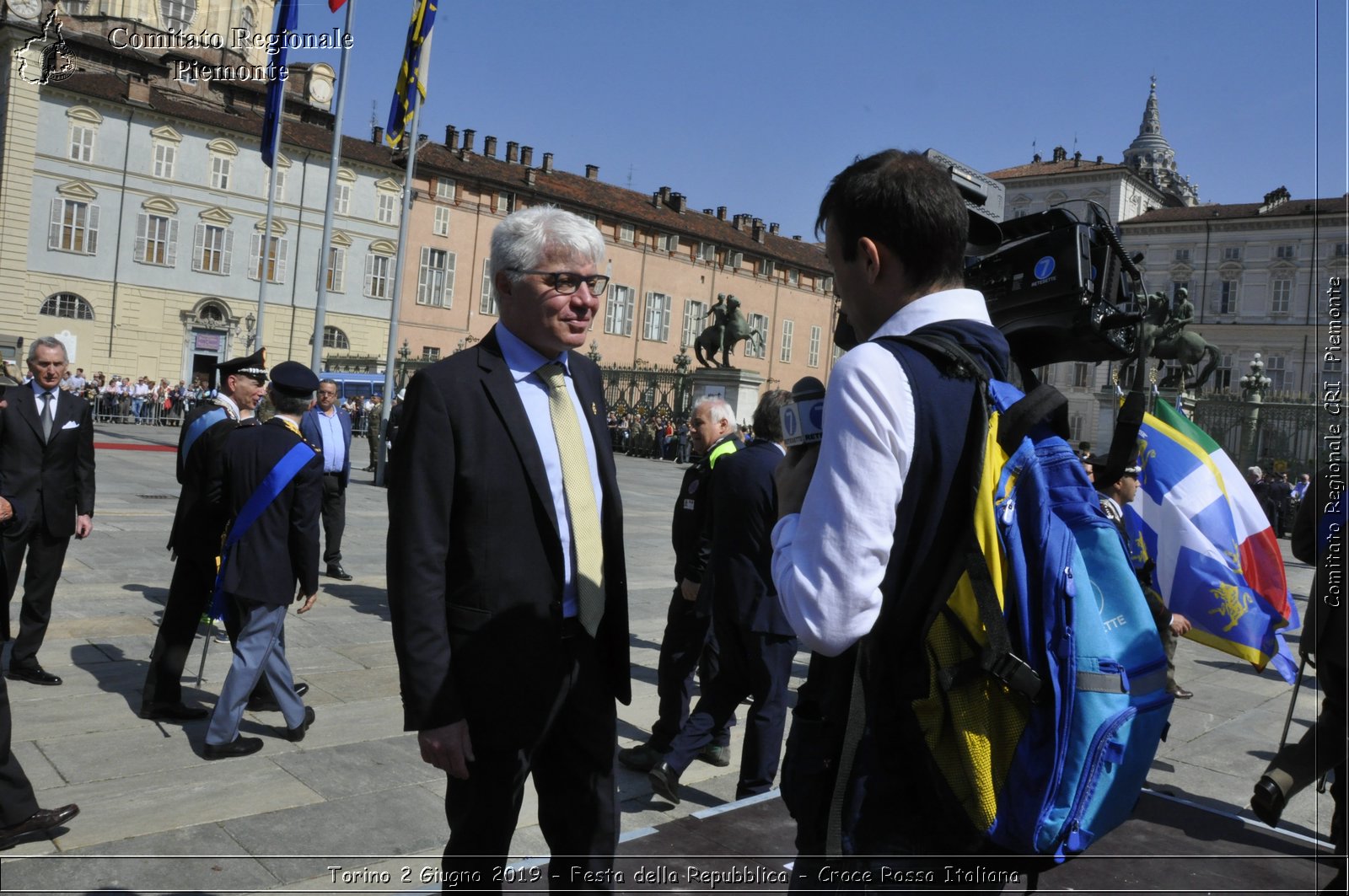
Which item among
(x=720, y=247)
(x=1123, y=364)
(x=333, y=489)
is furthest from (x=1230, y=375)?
(x=1123, y=364)

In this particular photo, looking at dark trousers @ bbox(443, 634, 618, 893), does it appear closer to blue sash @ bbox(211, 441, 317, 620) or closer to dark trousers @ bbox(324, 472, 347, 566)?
blue sash @ bbox(211, 441, 317, 620)

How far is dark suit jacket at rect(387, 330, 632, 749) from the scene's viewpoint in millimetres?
2357

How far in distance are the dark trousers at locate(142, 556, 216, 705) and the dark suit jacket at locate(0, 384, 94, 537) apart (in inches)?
41.7

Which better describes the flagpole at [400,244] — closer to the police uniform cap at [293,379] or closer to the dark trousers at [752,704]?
the police uniform cap at [293,379]

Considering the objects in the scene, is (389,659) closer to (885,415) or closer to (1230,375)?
(885,415)

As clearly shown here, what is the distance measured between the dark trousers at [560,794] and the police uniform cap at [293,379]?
3.37 m

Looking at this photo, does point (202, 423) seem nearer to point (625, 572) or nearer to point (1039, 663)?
point (625, 572)

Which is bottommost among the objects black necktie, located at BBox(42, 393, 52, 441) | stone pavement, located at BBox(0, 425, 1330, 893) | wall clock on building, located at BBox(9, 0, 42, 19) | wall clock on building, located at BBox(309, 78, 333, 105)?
stone pavement, located at BBox(0, 425, 1330, 893)

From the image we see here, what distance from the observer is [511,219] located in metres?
2.63

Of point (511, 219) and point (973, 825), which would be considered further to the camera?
point (511, 219)

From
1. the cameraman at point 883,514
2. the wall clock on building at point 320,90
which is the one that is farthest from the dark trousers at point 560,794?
the wall clock on building at point 320,90

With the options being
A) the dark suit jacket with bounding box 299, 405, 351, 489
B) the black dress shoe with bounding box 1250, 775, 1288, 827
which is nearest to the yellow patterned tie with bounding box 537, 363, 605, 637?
the black dress shoe with bounding box 1250, 775, 1288, 827

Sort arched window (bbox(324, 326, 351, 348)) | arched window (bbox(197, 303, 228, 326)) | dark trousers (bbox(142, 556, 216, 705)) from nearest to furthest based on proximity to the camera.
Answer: dark trousers (bbox(142, 556, 216, 705)) → arched window (bbox(197, 303, 228, 326)) → arched window (bbox(324, 326, 351, 348))

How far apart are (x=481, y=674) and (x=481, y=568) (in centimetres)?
26
